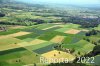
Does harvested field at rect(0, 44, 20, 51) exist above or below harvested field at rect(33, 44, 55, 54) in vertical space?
above

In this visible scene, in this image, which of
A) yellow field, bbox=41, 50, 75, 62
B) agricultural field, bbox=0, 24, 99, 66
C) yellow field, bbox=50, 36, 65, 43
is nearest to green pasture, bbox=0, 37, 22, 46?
agricultural field, bbox=0, 24, 99, 66

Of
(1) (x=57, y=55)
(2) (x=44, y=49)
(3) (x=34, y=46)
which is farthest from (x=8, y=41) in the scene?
(1) (x=57, y=55)

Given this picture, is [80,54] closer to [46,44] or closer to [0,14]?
[46,44]

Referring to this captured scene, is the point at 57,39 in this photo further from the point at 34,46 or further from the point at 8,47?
the point at 8,47

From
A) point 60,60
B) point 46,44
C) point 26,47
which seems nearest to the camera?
point 60,60

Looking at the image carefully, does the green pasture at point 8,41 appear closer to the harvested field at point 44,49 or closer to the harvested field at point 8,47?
the harvested field at point 8,47

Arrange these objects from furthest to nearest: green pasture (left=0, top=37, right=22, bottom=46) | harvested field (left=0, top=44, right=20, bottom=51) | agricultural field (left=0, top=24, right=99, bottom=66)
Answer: green pasture (left=0, top=37, right=22, bottom=46) → harvested field (left=0, top=44, right=20, bottom=51) → agricultural field (left=0, top=24, right=99, bottom=66)

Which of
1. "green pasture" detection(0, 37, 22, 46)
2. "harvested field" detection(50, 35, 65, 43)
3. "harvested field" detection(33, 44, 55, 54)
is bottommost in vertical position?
"harvested field" detection(50, 35, 65, 43)

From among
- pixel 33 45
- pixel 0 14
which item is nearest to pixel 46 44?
pixel 33 45

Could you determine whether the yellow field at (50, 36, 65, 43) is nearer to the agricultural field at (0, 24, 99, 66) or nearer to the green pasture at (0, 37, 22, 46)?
the agricultural field at (0, 24, 99, 66)

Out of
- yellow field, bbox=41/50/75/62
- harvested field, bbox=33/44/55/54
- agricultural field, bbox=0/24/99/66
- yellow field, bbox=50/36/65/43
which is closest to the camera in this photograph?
agricultural field, bbox=0/24/99/66

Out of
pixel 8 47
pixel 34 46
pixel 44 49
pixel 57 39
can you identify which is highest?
pixel 8 47
